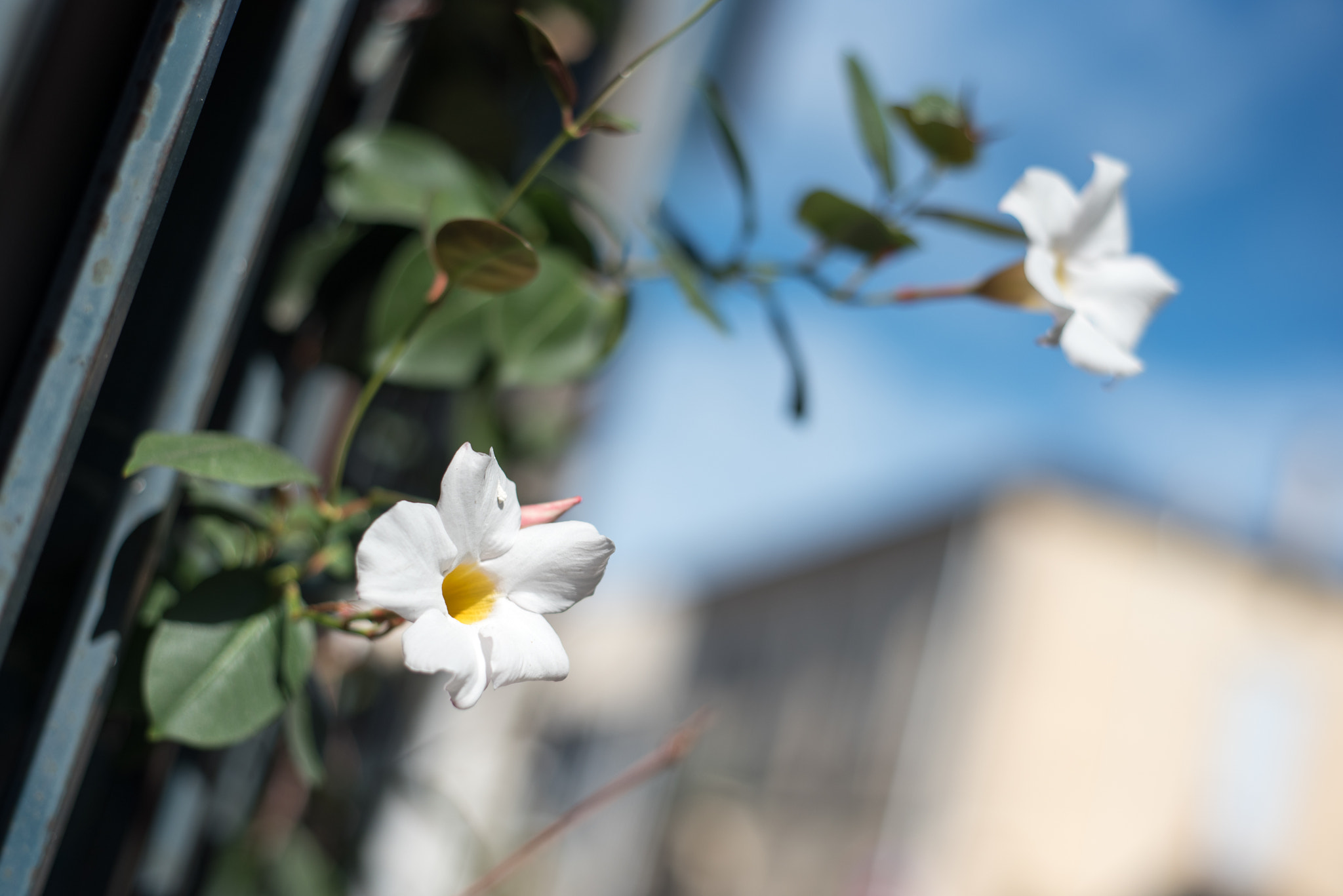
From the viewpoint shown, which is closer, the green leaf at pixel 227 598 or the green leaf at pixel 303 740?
the green leaf at pixel 227 598

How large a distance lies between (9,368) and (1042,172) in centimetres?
43

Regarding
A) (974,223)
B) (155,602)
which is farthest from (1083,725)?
(155,602)

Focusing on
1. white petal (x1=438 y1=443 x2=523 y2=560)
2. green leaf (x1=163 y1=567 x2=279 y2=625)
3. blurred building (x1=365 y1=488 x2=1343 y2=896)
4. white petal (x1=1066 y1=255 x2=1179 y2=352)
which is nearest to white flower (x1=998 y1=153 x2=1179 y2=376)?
white petal (x1=1066 y1=255 x2=1179 y2=352)

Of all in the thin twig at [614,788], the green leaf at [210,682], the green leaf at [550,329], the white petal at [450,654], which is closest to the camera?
the white petal at [450,654]

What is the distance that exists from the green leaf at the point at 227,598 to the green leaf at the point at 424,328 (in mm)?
147

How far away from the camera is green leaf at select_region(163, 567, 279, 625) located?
0.40 m

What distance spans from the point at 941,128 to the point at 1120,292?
155 millimetres

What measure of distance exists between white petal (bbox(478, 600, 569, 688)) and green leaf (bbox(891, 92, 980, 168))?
380mm

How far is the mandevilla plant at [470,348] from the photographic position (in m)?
0.31

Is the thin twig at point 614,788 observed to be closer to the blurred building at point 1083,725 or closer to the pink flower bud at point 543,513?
the pink flower bud at point 543,513

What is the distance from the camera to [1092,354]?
0.41 meters

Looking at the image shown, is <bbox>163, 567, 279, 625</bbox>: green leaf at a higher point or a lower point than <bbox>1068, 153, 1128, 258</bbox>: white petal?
lower

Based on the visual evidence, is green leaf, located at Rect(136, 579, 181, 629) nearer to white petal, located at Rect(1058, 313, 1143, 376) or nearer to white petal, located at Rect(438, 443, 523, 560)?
white petal, located at Rect(438, 443, 523, 560)

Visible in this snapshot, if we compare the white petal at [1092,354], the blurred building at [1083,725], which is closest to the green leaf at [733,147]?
the white petal at [1092,354]
